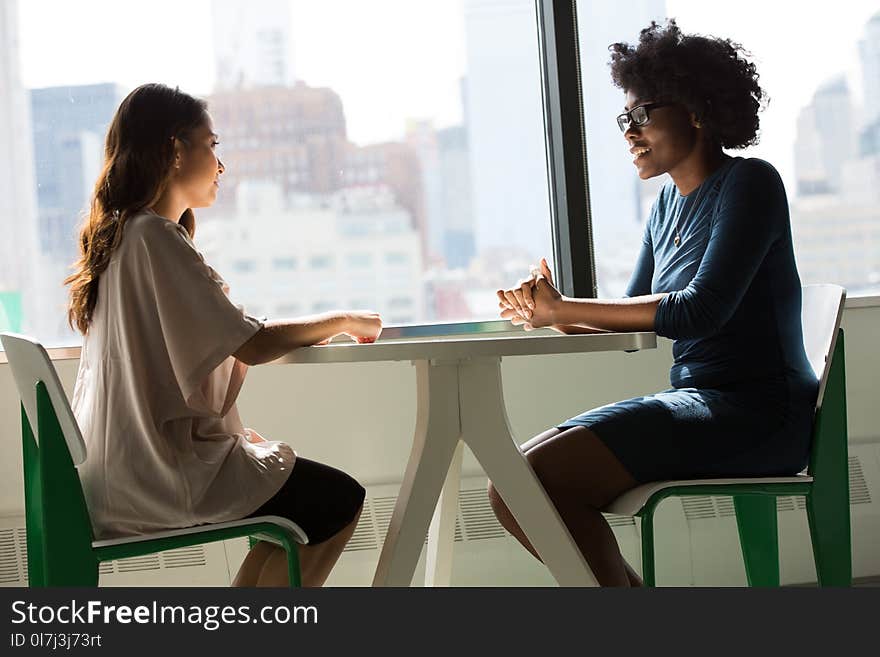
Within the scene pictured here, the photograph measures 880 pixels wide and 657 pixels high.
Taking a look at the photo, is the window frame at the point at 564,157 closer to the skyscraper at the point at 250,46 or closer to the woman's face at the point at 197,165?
the skyscraper at the point at 250,46

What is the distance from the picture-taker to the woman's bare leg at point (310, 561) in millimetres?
1796

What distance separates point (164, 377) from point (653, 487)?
0.87 metres

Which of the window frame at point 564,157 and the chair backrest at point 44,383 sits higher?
the window frame at point 564,157

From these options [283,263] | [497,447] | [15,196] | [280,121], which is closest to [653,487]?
[497,447]

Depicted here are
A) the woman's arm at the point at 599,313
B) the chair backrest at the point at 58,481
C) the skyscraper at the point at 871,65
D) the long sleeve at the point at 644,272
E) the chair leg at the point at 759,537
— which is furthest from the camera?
the skyscraper at the point at 871,65

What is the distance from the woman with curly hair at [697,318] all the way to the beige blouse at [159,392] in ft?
1.78

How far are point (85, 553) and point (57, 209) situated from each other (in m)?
1.50

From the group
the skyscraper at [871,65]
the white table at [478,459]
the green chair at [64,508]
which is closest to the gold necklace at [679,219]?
the white table at [478,459]

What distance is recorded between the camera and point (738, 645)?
149cm

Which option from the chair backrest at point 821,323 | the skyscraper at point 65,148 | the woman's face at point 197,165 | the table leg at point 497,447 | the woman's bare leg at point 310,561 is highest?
the skyscraper at point 65,148

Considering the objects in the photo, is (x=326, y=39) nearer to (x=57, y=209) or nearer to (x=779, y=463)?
(x=57, y=209)

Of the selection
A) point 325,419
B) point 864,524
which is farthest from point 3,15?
point 864,524

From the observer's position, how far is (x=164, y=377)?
1735 millimetres

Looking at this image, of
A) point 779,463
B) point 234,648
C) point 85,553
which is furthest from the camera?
point 779,463
